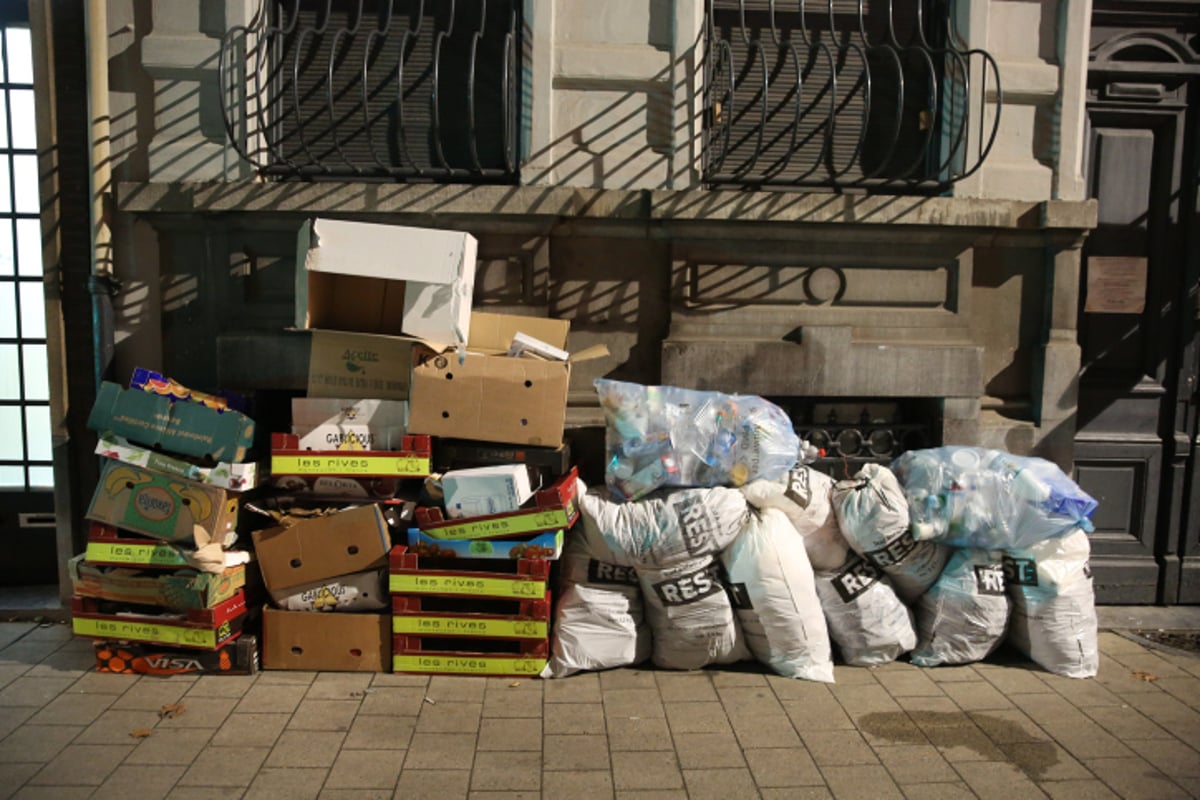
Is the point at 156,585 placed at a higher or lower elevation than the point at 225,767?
higher

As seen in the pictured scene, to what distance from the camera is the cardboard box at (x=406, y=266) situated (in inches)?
152

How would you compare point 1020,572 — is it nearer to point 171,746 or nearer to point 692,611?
point 692,611

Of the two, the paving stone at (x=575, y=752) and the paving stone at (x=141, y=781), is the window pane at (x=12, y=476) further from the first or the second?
the paving stone at (x=575, y=752)

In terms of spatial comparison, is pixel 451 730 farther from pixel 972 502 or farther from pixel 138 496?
pixel 972 502

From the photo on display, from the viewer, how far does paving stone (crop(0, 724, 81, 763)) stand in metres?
3.14

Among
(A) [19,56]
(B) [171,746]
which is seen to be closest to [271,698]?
(B) [171,746]

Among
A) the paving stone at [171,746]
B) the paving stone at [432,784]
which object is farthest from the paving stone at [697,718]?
the paving stone at [171,746]

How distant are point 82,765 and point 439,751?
4.36 feet

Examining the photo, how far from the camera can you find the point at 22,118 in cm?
484

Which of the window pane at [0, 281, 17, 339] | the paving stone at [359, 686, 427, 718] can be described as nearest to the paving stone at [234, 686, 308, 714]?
the paving stone at [359, 686, 427, 718]

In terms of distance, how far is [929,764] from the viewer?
10.4ft

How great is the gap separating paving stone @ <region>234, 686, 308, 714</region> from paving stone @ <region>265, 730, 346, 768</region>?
23cm

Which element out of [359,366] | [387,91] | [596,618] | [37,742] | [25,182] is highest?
[387,91]

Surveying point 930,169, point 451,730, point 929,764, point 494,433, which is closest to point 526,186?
point 494,433
